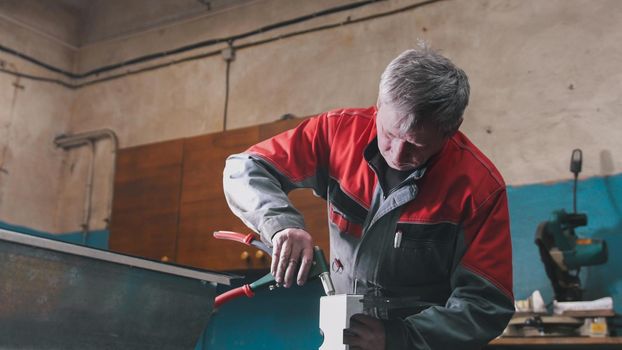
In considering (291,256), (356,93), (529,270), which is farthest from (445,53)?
(291,256)

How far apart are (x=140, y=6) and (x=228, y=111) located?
1.02 m

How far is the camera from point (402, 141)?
4.17 ft

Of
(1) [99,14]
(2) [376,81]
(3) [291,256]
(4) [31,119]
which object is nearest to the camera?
(3) [291,256]

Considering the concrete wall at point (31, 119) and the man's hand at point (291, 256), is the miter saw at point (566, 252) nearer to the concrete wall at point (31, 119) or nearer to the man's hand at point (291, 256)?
the man's hand at point (291, 256)

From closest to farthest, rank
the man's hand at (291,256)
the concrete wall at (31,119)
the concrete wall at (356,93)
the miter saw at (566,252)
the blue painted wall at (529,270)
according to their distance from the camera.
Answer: the man's hand at (291,256), the miter saw at (566,252), the blue painted wall at (529,270), the concrete wall at (356,93), the concrete wall at (31,119)

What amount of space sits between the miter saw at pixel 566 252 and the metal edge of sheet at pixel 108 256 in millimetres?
1543

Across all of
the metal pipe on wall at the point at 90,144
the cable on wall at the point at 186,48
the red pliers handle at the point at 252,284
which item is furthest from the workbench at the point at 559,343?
the metal pipe on wall at the point at 90,144

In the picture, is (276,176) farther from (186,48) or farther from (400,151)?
(186,48)

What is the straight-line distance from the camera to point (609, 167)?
103 inches

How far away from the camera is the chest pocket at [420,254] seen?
134 cm

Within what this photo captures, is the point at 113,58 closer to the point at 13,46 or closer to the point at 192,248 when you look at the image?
the point at 13,46

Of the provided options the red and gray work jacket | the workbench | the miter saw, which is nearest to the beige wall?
the miter saw

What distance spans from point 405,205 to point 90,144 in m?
3.14

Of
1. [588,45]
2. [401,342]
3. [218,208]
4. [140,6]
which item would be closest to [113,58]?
[140,6]
